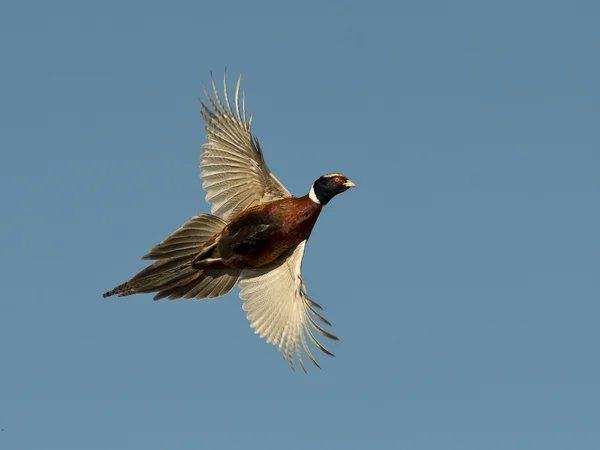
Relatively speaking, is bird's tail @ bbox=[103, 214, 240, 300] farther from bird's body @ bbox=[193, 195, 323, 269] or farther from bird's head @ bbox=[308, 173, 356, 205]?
bird's head @ bbox=[308, 173, 356, 205]

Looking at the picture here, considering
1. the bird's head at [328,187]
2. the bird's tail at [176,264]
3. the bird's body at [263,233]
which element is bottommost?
the bird's tail at [176,264]

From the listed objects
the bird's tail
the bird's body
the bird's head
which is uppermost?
the bird's head

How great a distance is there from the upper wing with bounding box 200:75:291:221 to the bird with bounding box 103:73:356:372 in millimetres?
16

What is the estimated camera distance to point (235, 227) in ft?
57.9

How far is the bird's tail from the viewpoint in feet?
58.1

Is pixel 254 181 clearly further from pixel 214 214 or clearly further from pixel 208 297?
pixel 208 297

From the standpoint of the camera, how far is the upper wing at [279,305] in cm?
1855

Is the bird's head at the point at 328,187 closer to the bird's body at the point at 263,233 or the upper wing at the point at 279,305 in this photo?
the bird's body at the point at 263,233

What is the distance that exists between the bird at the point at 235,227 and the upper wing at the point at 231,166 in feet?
0.05

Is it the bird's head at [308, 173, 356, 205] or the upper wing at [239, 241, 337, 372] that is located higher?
the bird's head at [308, 173, 356, 205]

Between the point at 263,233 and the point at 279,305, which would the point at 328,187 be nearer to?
the point at 263,233

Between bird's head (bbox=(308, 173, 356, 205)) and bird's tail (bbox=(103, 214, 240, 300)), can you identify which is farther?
bird's tail (bbox=(103, 214, 240, 300))

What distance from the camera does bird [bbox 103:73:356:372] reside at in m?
17.5

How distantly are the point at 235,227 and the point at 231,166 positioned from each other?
102cm
